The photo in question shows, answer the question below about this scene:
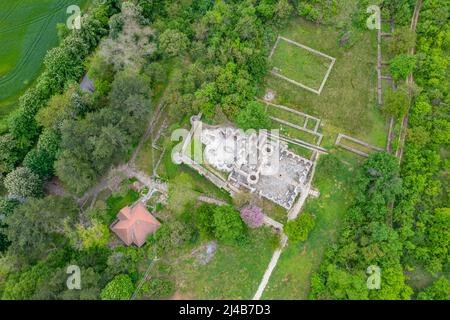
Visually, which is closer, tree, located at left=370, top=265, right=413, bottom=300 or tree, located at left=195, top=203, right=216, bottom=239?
tree, located at left=370, top=265, right=413, bottom=300

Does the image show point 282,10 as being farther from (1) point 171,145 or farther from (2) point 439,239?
(2) point 439,239

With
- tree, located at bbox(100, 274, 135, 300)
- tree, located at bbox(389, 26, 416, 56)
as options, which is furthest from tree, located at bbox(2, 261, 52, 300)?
tree, located at bbox(389, 26, 416, 56)

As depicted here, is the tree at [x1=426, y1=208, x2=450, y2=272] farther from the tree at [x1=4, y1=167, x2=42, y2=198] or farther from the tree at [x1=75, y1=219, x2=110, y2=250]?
the tree at [x1=4, y1=167, x2=42, y2=198]

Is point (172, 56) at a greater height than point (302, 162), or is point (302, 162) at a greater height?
point (172, 56)

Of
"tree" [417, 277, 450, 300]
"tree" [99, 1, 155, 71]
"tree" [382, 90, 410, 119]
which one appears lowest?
"tree" [417, 277, 450, 300]

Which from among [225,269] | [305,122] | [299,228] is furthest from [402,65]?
[225,269]

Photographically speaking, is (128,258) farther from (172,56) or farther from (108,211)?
(172,56)
